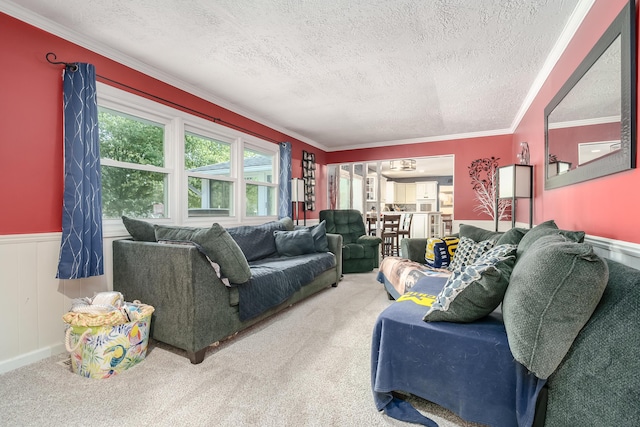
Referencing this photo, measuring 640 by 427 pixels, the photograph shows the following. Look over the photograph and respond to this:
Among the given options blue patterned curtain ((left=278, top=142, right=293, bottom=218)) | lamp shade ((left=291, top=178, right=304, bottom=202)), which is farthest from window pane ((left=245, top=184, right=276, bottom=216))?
lamp shade ((left=291, top=178, right=304, bottom=202))

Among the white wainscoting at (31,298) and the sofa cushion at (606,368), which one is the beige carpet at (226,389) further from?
the sofa cushion at (606,368)

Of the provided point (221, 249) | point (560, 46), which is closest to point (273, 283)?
point (221, 249)

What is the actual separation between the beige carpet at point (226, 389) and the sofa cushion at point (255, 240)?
1089mm

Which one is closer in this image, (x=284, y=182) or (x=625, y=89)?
(x=625, y=89)

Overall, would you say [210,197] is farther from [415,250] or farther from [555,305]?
[555,305]

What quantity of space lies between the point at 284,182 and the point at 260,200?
1.61 ft

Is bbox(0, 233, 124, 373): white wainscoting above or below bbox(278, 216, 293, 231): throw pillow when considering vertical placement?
below

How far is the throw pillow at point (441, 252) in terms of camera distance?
A: 310cm

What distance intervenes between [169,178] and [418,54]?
272cm

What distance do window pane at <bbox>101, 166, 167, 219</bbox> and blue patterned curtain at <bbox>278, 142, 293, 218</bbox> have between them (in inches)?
77.4

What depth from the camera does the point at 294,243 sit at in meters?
3.67

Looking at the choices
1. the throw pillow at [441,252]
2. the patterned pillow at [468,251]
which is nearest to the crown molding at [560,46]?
the patterned pillow at [468,251]

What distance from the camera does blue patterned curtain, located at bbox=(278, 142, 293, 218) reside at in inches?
190

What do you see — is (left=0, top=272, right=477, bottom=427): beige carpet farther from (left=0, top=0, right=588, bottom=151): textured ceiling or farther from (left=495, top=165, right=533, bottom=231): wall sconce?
(left=0, top=0, right=588, bottom=151): textured ceiling
